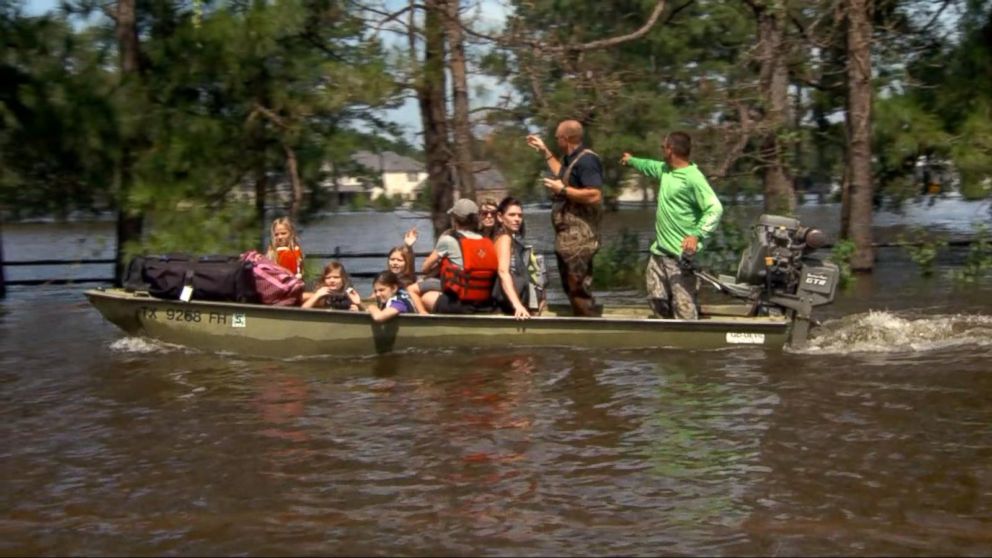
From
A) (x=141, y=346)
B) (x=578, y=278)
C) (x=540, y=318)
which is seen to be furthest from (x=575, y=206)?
(x=141, y=346)

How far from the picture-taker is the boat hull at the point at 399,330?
10.9 m

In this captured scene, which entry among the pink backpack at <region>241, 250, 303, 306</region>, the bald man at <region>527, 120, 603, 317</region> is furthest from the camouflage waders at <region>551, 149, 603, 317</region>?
the pink backpack at <region>241, 250, 303, 306</region>

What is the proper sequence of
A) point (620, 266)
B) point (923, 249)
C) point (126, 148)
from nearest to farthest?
point (126, 148) → point (620, 266) → point (923, 249)

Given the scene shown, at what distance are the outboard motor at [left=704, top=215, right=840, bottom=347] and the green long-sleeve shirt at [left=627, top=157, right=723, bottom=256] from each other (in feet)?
1.37

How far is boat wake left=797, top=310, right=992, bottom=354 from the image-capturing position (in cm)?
1130

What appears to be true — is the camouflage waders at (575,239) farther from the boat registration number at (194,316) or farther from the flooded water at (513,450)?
the boat registration number at (194,316)

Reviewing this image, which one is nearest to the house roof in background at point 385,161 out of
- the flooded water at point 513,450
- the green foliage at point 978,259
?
the flooded water at point 513,450

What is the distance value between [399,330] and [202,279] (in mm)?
1689

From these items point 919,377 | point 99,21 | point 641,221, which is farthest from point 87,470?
point 641,221

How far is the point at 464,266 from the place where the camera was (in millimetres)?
11141

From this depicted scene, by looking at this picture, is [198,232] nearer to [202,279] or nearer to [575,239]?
[202,279]

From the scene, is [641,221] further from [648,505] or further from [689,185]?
[648,505]

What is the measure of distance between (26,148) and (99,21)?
1856 mm

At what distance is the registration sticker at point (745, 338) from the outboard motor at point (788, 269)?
33 centimetres
